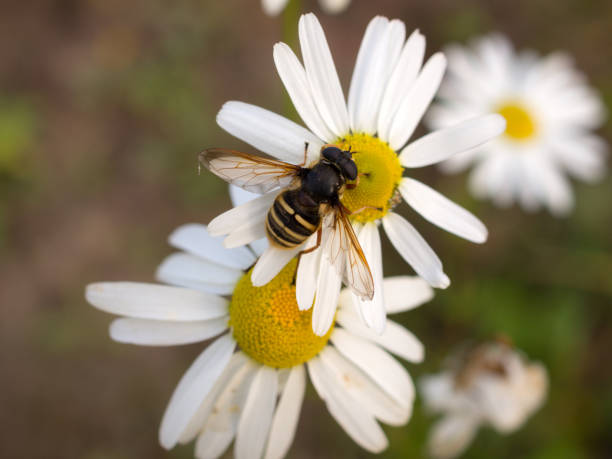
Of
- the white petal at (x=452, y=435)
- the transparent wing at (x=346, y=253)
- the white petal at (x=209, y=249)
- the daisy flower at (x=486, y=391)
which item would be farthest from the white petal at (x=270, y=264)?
the white petal at (x=452, y=435)

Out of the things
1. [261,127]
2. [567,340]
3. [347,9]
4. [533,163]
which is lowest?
[567,340]

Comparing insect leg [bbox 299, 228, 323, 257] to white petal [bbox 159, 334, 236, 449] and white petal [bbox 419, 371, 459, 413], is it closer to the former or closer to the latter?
white petal [bbox 159, 334, 236, 449]

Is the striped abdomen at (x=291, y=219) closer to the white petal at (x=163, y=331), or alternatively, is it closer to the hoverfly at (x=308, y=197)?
the hoverfly at (x=308, y=197)

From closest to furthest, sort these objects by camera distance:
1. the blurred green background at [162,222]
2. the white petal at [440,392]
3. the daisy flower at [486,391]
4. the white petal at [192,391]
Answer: the white petal at [192,391]
the daisy flower at [486,391]
the white petal at [440,392]
the blurred green background at [162,222]

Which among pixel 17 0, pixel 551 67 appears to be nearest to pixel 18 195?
pixel 17 0

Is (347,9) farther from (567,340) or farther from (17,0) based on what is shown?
(567,340)

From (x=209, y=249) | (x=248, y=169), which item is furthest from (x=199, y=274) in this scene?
(x=248, y=169)

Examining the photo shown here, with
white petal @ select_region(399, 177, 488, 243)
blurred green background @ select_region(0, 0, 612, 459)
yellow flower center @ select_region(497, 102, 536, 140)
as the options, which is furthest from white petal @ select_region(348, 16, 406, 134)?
yellow flower center @ select_region(497, 102, 536, 140)
